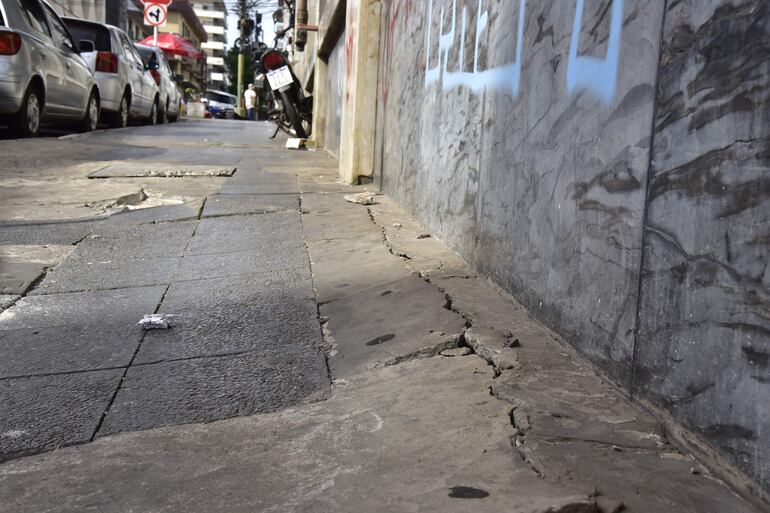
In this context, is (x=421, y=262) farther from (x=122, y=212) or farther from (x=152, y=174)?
(x=152, y=174)

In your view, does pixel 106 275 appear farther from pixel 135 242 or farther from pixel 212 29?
pixel 212 29

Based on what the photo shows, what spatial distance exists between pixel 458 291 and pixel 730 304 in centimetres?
151

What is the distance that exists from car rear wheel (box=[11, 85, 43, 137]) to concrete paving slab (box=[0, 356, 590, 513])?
7.92 m

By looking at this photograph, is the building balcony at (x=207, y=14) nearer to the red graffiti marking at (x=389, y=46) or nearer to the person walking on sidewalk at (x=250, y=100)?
the person walking on sidewalk at (x=250, y=100)

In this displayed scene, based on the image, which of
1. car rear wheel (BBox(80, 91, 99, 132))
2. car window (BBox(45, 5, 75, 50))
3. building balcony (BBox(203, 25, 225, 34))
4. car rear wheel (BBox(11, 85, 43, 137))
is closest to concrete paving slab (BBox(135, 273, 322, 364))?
car rear wheel (BBox(11, 85, 43, 137))

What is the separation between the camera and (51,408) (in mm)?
2291

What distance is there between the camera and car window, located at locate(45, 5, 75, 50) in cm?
961

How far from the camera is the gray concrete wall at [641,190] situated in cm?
146

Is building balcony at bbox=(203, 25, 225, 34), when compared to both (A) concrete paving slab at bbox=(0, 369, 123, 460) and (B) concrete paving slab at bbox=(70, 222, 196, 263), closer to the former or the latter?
(B) concrete paving slab at bbox=(70, 222, 196, 263)

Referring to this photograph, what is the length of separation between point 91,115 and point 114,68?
1.31 m

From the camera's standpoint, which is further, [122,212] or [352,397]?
[122,212]

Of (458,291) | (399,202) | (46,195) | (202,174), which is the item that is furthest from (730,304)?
(202,174)

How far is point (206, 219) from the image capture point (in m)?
4.98

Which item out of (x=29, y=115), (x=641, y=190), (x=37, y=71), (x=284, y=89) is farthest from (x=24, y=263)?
(x=284, y=89)
